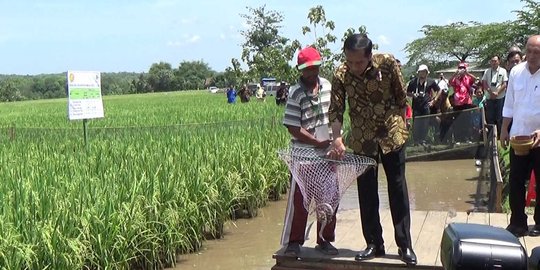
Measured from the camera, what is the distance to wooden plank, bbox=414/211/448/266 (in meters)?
4.38

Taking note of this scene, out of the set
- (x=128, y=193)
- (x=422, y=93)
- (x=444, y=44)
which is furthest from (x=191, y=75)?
(x=128, y=193)

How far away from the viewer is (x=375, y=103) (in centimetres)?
425

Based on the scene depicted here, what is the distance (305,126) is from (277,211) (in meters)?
4.04

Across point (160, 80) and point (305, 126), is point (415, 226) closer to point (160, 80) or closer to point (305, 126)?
point (305, 126)

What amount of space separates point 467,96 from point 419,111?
98cm

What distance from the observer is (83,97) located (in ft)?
31.7

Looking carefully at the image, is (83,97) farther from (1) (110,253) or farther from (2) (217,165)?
(1) (110,253)

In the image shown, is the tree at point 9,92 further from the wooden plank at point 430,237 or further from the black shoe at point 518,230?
the black shoe at point 518,230

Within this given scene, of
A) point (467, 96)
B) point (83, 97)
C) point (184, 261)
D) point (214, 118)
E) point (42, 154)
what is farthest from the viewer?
point (214, 118)

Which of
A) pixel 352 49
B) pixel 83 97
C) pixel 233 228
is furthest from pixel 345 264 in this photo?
pixel 83 97

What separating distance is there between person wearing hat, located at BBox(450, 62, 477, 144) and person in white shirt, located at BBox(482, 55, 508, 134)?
82 centimetres

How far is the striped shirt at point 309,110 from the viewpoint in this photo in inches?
177

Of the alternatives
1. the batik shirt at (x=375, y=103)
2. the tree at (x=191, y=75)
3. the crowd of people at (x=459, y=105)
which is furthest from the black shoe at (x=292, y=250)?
the tree at (x=191, y=75)

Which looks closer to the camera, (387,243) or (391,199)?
(391,199)
